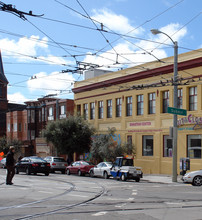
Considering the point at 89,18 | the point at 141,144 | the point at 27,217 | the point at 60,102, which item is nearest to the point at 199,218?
the point at 27,217

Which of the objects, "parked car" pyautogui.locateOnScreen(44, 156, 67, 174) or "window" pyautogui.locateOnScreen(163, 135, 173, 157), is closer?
"window" pyautogui.locateOnScreen(163, 135, 173, 157)

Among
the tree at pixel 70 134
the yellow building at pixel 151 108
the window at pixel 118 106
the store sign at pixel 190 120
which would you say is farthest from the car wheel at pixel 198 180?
the window at pixel 118 106

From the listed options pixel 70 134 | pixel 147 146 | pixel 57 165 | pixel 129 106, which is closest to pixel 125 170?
pixel 147 146

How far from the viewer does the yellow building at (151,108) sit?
3180 centimetres

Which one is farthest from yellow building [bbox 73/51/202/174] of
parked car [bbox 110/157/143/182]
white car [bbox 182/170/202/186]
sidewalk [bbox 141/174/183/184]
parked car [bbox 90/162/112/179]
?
white car [bbox 182/170/202/186]

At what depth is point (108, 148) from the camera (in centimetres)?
3469

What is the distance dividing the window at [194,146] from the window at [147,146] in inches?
179

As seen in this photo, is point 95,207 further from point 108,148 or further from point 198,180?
point 108,148

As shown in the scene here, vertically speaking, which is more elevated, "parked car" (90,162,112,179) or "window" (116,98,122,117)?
"window" (116,98,122,117)

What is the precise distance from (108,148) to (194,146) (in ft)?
24.3

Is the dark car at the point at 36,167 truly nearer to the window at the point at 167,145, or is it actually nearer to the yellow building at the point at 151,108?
the yellow building at the point at 151,108

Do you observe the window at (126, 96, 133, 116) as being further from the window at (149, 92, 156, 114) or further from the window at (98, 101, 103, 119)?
the window at (98, 101, 103, 119)

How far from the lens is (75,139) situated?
39.3m

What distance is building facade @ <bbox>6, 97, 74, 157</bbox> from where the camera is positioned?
170ft
